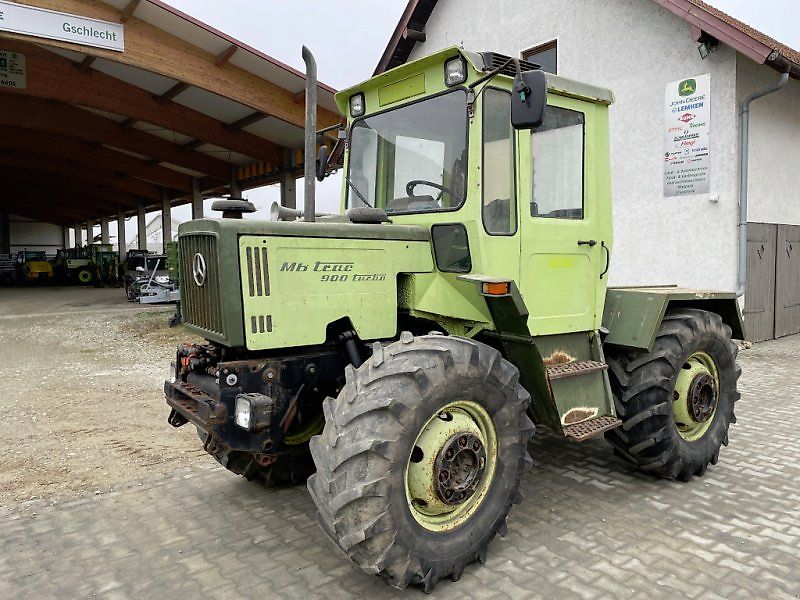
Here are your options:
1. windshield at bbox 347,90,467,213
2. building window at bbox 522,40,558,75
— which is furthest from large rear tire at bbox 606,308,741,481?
building window at bbox 522,40,558,75

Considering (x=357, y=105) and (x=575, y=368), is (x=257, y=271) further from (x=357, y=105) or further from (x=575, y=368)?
(x=575, y=368)

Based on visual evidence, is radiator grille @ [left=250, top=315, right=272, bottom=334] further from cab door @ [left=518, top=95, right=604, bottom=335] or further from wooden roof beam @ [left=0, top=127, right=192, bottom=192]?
wooden roof beam @ [left=0, top=127, right=192, bottom=192]

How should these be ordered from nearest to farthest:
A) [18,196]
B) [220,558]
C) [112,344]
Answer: [220,558] < [112,344] < [18,196]

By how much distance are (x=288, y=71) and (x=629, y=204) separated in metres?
7.40

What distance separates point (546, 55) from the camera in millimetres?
11344

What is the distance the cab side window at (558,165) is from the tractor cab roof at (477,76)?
0.43ft

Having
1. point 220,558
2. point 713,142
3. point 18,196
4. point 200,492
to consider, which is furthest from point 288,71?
point 18,196

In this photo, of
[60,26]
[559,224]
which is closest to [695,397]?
[559,224]

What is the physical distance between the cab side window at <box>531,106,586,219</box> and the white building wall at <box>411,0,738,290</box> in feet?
20.7

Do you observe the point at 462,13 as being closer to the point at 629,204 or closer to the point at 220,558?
the point at 629,204

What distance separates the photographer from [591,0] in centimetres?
1027

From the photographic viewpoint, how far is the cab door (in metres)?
3.65

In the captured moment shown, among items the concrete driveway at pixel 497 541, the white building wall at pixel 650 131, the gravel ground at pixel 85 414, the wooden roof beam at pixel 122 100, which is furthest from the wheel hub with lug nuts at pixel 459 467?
the wooden roof beam at pixel 122 100

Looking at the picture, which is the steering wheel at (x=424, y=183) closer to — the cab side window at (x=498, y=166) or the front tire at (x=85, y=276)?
the cab side window at (x=498, y=166)
